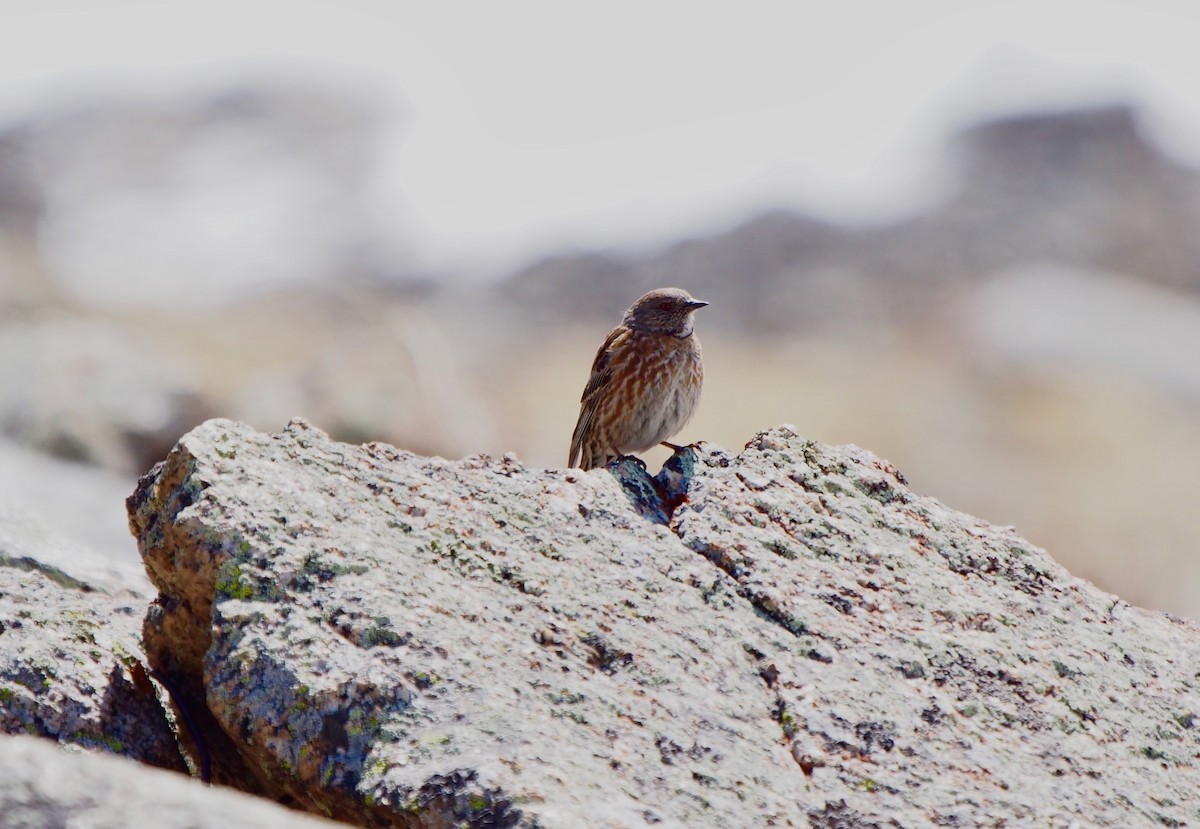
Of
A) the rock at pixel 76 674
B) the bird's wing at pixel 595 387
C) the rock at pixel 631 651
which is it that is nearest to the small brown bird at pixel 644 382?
the bird's wing at pixel 595 387

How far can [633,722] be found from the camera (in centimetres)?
420

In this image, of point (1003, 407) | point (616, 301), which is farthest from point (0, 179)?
point (1003, 407)

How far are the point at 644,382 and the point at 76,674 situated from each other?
4.61 metres

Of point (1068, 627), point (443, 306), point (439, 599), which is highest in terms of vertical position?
point (443, 306)

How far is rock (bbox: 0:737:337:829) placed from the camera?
2924 mm

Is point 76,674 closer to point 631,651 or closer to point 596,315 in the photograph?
point 631,651

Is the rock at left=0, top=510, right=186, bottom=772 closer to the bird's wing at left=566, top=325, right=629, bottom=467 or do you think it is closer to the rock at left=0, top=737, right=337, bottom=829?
the rock at left=0, top=737, right=337, bottom=829

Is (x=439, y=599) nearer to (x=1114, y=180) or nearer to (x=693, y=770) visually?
(x=693, y=770)

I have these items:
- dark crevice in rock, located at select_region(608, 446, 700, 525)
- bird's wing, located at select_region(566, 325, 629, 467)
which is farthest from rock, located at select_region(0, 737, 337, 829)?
bird's wing, located at select_region(566, 325, 629, 467)

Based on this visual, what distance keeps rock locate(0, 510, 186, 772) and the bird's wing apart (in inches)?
157

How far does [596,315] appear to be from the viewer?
1350 inches

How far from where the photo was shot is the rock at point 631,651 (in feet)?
13.3

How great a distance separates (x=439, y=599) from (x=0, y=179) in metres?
43.6

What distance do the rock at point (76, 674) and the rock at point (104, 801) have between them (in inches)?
61.9
